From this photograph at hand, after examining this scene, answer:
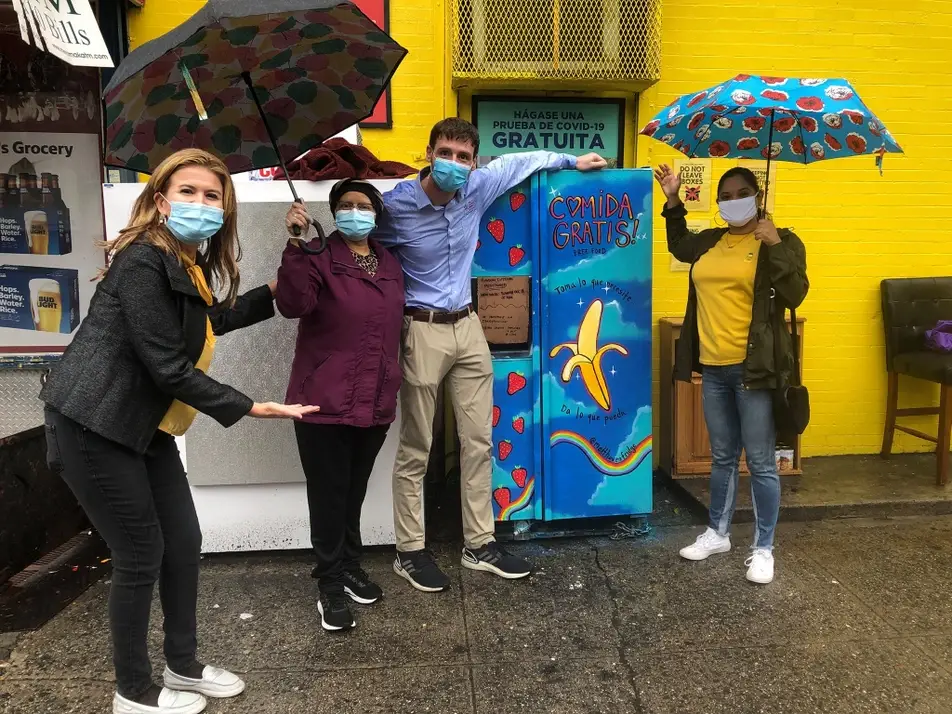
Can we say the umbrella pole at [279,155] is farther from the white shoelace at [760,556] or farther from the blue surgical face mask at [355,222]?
the white shoelace at [760,556]

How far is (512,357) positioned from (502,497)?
776 millimetres

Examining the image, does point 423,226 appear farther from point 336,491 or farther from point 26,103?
point 26,103

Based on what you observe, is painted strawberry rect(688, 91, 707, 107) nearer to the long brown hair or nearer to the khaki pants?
the khaki pants

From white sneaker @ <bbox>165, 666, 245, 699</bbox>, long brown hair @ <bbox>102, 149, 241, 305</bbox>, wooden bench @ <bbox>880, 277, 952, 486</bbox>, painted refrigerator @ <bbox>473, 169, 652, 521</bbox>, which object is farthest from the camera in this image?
wooden bench @ <bbox>880, 277, 952, 486</bbox>

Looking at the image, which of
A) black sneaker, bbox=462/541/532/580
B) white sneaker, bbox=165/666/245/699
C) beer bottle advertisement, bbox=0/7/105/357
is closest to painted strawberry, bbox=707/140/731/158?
black sneaker, bbox=462/541/532/580

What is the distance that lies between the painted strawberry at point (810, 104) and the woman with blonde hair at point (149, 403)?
7.44 feet

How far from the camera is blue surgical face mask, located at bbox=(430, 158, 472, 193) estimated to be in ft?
10.6

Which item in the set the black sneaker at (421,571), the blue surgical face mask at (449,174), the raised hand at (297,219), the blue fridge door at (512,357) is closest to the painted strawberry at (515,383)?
the blue fridge door at (512,357)

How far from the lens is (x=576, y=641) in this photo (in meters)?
3.10

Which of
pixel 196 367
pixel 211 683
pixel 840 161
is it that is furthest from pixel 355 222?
pixel 840 161

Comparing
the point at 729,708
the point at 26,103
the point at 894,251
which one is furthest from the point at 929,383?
the point at 26,103

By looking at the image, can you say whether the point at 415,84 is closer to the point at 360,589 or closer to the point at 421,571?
the point at 421,571

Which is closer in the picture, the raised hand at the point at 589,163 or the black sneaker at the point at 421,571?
the black sneaker at the point at 421,571

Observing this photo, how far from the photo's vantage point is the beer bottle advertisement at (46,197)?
460cm
